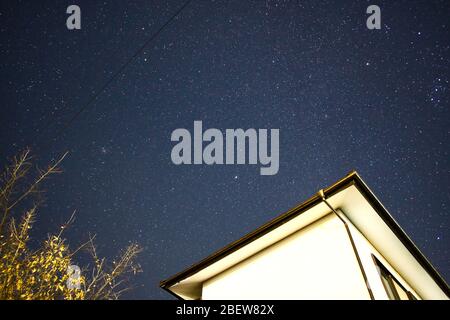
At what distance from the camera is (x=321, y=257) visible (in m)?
5.71

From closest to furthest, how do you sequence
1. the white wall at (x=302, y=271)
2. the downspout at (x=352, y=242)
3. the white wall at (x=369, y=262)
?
the downspout at (x=352, y=242) < the white wall at (x=369, y=262) < the white wall at (x=302, y=271)

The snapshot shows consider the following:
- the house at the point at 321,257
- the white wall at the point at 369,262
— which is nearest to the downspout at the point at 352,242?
the house at the point at 321,257

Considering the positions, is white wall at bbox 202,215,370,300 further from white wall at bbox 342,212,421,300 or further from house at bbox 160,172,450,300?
white wall at bbox 342,212,421,300

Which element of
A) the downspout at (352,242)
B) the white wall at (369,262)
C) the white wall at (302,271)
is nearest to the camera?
the downspout at (352,242)

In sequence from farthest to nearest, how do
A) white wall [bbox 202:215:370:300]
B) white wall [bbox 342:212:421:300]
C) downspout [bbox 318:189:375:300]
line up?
1. white wall [bbox 202:215:370:300]
2. white wall [bbox 342:212:421:300]
3. downspout [bbox 318:189:375:300]

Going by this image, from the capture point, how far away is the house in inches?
211

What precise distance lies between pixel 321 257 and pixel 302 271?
0.43m

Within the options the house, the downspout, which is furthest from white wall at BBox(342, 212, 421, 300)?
the downspout

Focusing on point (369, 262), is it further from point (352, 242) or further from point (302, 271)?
point (302, 271)

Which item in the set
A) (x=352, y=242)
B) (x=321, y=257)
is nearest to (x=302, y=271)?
(x=321, y=257)

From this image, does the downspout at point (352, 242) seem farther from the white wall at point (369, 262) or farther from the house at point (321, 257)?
the white wall at point (369, 262)

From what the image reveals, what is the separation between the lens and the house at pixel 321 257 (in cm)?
536
